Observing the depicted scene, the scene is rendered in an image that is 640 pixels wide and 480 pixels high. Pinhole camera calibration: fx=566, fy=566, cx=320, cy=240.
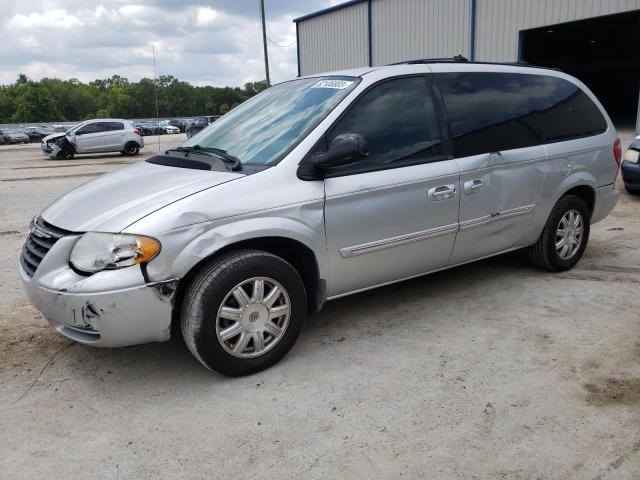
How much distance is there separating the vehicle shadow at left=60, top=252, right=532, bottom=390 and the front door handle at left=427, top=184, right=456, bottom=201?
88 centimetres

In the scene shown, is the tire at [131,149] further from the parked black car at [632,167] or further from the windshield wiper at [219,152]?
the windshield wiper at [219,152]

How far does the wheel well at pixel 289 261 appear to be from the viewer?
3.12 m

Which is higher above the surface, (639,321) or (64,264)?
(64,264)

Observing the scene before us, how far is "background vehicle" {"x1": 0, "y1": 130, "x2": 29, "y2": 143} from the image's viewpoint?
42.2 meters

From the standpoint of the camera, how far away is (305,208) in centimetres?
332

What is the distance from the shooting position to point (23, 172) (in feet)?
54.1

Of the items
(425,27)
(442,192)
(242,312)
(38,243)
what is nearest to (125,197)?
(38,243)

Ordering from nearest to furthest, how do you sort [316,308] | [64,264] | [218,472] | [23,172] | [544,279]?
[218,472] → [64,264] → [316,308] → [544,279] → [23,172]

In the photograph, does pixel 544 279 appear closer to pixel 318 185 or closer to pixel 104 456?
pixel 318 185

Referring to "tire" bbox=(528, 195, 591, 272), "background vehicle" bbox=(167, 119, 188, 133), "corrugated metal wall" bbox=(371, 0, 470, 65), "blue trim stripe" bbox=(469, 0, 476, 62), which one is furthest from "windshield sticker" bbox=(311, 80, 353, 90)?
"background vehicle" bbox=(167, 119, 188, 133)

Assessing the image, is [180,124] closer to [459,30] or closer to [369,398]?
[459,30]

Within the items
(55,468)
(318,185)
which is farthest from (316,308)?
(55,468)

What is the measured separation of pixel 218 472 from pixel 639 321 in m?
3.08

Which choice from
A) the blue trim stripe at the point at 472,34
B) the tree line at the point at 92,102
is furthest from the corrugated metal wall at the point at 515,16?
the tree line at the point at 92,102
